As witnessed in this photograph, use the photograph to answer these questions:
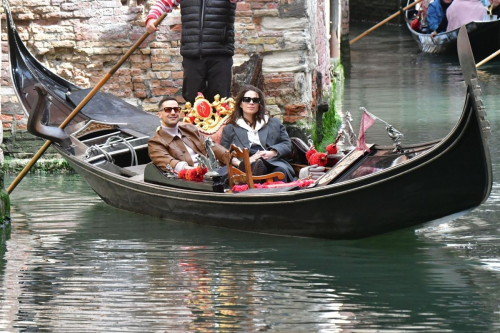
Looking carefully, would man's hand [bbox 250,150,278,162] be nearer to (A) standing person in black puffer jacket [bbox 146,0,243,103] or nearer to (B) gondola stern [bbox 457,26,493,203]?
(A) standing person in black puffer jacket [bbox 146,0,243,103]

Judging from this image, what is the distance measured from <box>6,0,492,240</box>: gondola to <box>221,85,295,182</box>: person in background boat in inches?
17.2

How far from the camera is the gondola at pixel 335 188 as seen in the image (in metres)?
5.02

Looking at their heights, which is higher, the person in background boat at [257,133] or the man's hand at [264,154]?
the person in background boat at [257,133]

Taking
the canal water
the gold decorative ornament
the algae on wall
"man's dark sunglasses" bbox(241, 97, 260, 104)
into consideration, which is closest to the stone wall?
the algae on wall

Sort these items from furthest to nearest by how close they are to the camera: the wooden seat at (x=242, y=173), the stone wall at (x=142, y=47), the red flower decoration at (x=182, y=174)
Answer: the stone wall at (x=142, y=47), the red flower decoration at (x=182, y=174), the wooden seat at (x=242, y=173)

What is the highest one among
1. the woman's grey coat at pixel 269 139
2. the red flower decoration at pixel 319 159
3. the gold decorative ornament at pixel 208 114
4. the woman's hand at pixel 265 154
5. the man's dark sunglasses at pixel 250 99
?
the man's dark sunglasses at pixel 250 99

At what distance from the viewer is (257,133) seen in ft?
20.6

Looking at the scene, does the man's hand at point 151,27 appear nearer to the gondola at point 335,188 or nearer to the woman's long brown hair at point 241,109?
the gondola at point 335,188

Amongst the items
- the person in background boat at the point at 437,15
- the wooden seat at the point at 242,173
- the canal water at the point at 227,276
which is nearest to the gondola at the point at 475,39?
the person in background boat at the point at 437,15

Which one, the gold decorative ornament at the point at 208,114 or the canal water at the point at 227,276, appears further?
the gold decorative ornament at the point at 208,114

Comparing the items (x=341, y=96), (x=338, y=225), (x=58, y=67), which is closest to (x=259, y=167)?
(x=338, y=225)

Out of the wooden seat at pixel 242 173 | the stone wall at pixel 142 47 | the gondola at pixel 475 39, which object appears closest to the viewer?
the wooden seat at pixel 242 173

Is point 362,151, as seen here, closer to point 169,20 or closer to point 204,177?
point 204,177

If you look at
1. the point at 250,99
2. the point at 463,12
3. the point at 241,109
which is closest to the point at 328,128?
the point at 241,109
